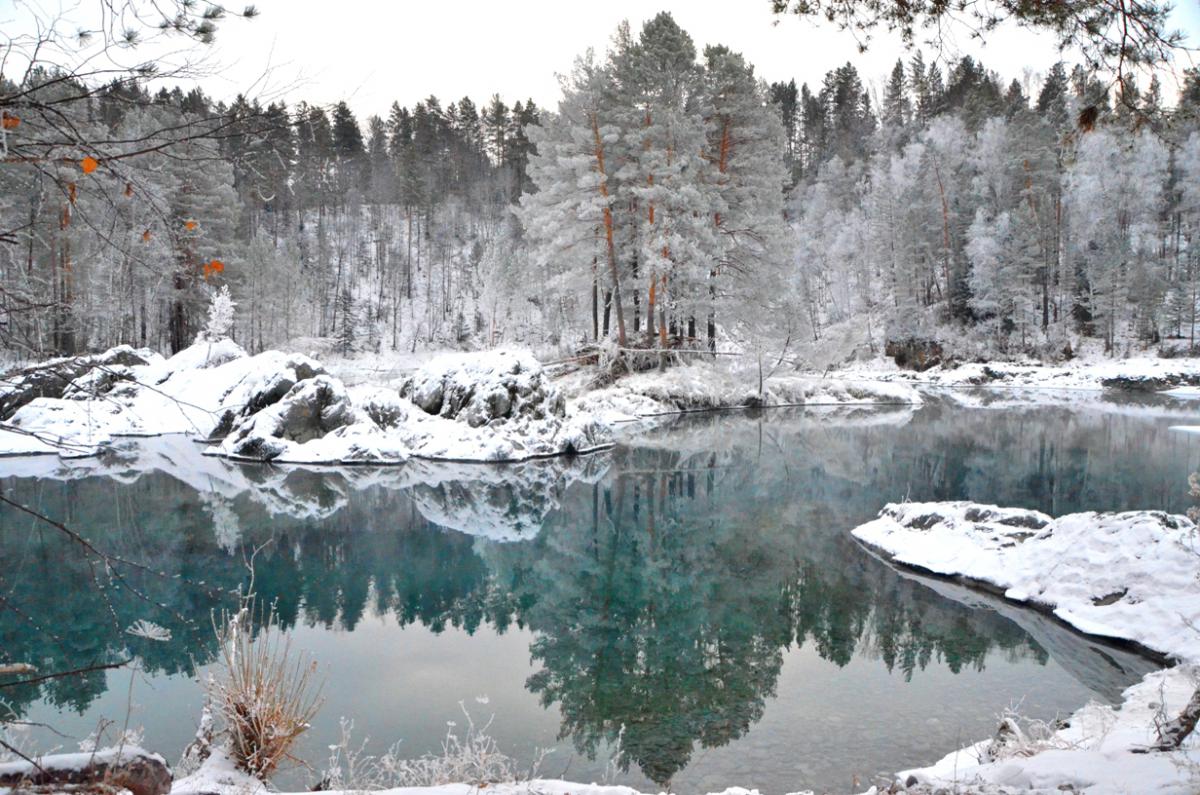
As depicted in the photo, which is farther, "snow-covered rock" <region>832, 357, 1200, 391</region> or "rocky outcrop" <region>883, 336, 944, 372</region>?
"rocky outcrop" <region>883, 336, 944, 372</region>

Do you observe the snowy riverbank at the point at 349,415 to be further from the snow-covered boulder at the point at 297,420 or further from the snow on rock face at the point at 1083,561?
the snow on rock face at the point at 1083,561

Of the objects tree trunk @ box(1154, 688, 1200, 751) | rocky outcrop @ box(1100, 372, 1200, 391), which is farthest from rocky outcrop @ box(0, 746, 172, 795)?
rocky outcrop @ box(1100, 372, 1200, 391)

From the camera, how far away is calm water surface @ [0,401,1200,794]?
5.46m

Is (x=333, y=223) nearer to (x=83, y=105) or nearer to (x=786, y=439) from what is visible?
(x=786, y=439)

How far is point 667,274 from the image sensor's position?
26.7m

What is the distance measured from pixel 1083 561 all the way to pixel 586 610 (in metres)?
5.56

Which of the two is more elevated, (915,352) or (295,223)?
(295,223)

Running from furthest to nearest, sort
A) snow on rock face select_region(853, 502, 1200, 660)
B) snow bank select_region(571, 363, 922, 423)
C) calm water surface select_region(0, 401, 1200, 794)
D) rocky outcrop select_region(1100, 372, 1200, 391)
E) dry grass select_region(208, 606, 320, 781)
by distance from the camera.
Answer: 1. rocky outcrop select_region(1100, 372, 1200, 391)
2. snow bank select_region(571, 363, 922, 423)
3. snow on rock face select_region(853, 502, 1200, 660)
4. calm water surface select_region(0, 401, 1200, 794)
5. dry grass select_region(208, 606, 320, 781)

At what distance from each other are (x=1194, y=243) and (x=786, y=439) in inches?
1694

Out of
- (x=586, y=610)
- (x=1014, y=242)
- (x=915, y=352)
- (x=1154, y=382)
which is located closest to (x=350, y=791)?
(x=586, y=610)

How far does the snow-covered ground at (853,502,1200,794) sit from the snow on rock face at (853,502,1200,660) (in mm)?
13

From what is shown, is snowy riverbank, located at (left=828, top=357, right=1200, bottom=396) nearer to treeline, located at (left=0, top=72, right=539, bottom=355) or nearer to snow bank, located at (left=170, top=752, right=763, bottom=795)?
treeline, located at (left=0, top=72, right=539, bottom=355)

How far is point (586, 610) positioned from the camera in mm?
8188

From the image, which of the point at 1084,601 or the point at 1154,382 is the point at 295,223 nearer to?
the point at 1154,382
